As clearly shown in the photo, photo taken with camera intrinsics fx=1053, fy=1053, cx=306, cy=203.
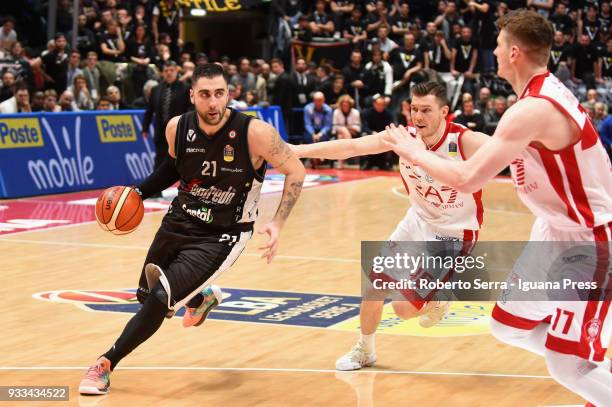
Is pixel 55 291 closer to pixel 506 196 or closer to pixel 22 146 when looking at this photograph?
pixel 22 146

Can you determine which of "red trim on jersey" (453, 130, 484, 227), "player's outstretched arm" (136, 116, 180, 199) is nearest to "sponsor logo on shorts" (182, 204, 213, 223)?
"player's outstretched arm" (136, 116, 180, 199)

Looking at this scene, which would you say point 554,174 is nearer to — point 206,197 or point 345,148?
point 345,148

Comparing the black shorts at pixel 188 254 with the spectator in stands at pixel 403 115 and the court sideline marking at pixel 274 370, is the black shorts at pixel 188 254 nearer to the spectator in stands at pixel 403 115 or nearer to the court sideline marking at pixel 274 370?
the court sideline marking at pixel 274 370

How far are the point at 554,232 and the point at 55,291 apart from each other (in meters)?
5.91

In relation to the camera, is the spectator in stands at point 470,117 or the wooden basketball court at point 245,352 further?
the spectator in stands at point 470,117

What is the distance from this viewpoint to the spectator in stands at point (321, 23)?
2588 cm

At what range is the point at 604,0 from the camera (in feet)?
92.0

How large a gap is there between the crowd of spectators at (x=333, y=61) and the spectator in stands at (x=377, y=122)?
0.03 metres

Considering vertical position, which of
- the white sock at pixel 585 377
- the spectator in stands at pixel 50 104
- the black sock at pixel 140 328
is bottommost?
the spectator in stands at pixel 50 104

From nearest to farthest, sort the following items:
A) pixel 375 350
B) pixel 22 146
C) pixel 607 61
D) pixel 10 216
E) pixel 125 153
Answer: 1. pixel 375 350
2. pixel 10 216
3. pixel 22 146
4. pixel 125 153
5. pixel 607 61

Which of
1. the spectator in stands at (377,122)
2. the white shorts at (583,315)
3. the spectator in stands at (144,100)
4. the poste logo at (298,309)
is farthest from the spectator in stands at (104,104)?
the white shorts at (583,315)

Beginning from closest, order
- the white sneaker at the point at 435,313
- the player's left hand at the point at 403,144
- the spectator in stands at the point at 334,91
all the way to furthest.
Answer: the player's left hand at the point at 403,144 < the white sneaker at the point at 435,313 < the spectator in stands at the point at 334,91

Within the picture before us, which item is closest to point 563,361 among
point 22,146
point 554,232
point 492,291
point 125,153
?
point 554,232

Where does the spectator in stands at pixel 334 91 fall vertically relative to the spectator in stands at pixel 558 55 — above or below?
below
